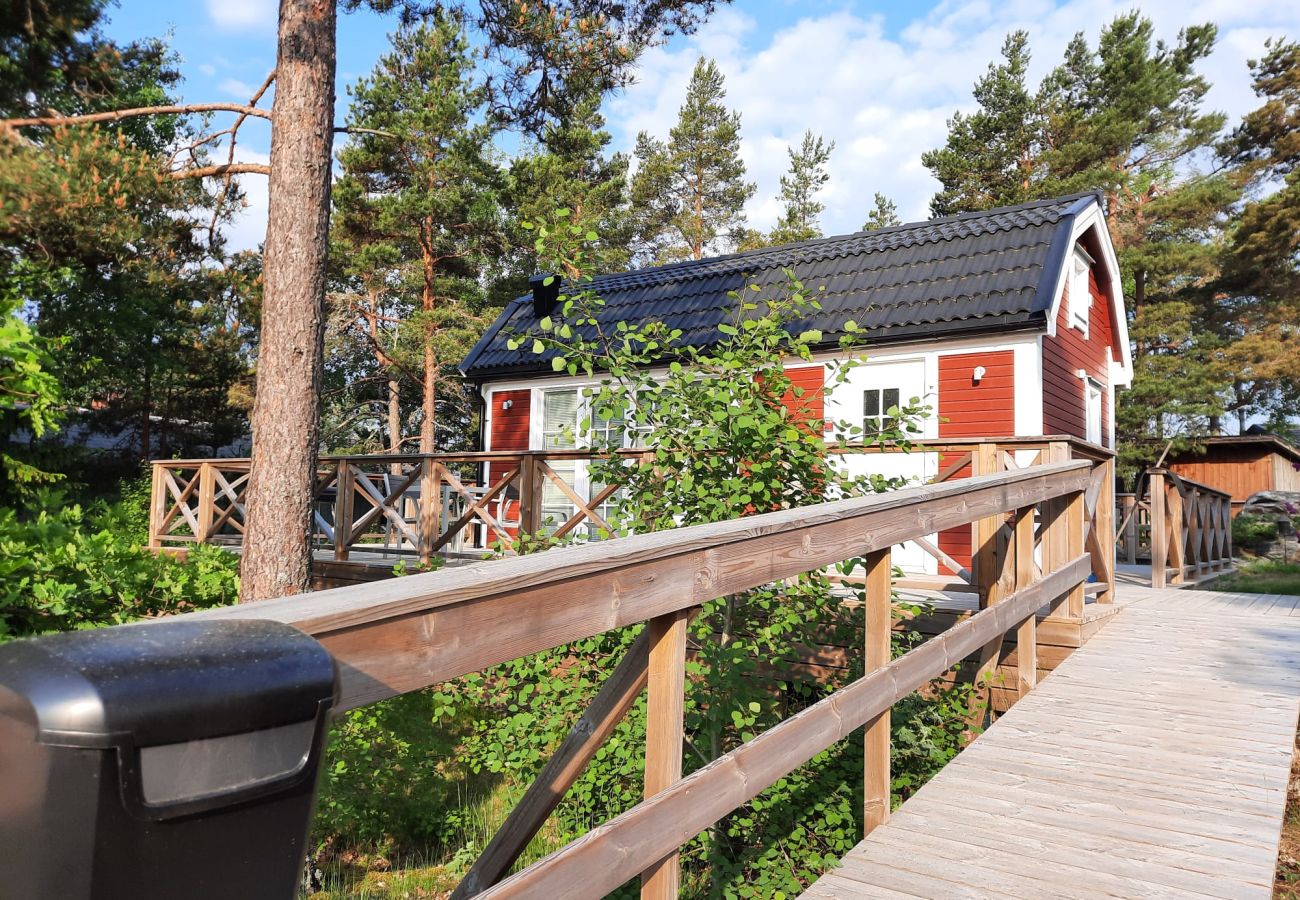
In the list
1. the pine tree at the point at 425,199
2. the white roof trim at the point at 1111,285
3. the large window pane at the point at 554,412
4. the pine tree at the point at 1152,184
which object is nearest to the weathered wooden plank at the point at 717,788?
the white roof trim at the point at 1111,285

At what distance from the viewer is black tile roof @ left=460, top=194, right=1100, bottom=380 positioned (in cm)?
910

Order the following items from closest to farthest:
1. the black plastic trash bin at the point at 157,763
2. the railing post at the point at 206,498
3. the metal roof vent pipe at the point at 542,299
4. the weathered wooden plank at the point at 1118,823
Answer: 1. the black plastic trash bin at the point at 157,763
2. the weathered wooden plank at the point at 1118,823
3. the railing post at the point at 206,498
4. the metal roof vent pipe at the point at 542,299

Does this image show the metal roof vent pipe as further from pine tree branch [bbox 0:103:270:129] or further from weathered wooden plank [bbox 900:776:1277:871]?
weathered wooden plank [bbox 900:776:1277:871]

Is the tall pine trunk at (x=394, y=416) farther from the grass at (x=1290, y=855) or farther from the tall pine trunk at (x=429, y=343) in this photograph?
the grass at (x=1290, y=855)

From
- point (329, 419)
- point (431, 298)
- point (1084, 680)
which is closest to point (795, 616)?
point (1084, 680)

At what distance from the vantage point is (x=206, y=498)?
10148 millimetres

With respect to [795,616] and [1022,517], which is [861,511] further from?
[1022,517]

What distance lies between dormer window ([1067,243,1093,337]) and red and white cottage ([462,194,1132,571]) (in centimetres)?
3

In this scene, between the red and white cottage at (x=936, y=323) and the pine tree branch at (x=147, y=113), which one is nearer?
the pine tree branch at (x=147, y=113)

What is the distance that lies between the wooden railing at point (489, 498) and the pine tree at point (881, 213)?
21472mm

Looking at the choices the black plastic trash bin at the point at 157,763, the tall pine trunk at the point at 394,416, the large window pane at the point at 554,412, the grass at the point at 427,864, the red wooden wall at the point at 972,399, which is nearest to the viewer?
the black plastic trash bin at the point at 157,763

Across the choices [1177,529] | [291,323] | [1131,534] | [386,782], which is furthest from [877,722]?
[1131,534]

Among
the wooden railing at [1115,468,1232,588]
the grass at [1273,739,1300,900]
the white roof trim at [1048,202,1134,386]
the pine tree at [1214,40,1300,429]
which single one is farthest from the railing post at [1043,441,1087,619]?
the pine tree at [1214,40,1300,429]

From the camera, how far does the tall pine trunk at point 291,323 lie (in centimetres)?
575
